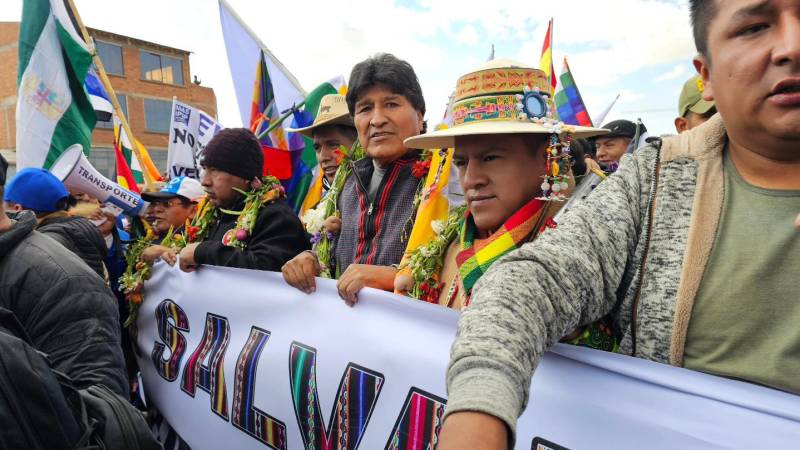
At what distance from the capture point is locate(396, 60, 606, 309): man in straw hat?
1.64m

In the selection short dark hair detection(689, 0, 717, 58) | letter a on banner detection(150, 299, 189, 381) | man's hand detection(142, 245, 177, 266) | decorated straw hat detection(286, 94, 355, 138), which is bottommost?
letter a on banner detection(150, 299, 189, 381)

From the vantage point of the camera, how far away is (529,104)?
170 centimetres

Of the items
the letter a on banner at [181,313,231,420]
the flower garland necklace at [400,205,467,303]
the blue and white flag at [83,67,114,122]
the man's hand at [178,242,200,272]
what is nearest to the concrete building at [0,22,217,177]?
the blue and white flag at [83,67,114,122]

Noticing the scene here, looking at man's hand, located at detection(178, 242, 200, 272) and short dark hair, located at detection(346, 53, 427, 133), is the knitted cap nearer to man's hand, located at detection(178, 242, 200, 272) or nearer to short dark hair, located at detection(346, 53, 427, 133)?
man's hand, located at detection(178, 242, 200, 272)

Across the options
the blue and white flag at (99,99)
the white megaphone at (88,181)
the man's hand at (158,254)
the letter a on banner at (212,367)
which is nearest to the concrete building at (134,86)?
the blue and white flag at (99,99)

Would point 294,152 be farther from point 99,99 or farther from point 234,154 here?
point 99,99

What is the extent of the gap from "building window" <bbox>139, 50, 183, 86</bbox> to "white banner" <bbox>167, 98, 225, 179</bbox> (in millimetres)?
34472

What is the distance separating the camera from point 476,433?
723mm

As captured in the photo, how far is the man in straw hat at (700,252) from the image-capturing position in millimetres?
892

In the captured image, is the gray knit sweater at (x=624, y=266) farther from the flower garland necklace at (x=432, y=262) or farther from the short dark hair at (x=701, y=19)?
the flower garland necklace at (x=432, y=262)

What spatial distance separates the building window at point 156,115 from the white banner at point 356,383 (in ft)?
118

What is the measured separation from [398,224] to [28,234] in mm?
1552

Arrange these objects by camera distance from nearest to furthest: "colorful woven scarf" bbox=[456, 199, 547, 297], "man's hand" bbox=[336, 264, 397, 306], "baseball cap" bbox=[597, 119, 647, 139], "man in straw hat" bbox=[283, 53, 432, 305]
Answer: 1. "colorful woven scarf" bbox=[456, 199, 547, 297]
2. "man's hand" bbox=[336, 264, 397, 306]
3. "man in straw hat" bbox=[283, 53, 432, 305]
4. "baseball cap" bbox=[597, 119, 647, 139]

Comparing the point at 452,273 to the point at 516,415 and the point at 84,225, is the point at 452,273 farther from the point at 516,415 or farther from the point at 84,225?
the point at 84,225
